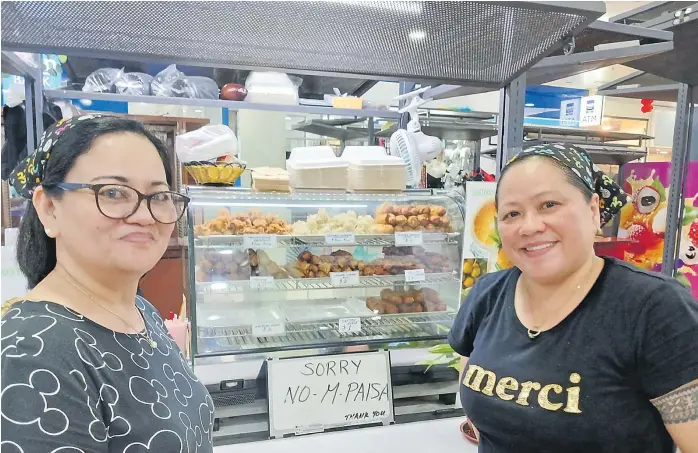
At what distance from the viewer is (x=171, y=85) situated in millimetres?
2924

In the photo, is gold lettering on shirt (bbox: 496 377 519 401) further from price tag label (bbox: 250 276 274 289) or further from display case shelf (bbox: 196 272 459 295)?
price tag label (bbox: 250 276 274 289)

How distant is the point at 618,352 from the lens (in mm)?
1162

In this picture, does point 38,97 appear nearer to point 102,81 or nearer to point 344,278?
point 102,81

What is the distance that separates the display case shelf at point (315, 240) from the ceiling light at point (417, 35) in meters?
0.91

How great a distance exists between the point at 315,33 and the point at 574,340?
1160 millimetres

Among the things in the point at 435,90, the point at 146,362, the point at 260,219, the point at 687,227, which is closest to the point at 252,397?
the point at 260,219

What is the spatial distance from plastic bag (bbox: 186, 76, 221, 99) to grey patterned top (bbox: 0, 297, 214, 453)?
89.8 inches

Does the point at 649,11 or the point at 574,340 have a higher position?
the point at 649,11

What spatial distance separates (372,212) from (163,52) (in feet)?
3.83

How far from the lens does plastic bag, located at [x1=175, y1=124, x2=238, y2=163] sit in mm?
2186

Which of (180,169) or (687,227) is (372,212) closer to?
(687,227)

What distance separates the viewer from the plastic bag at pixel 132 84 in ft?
Result: 9.37

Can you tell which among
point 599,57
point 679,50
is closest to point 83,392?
point 599,57

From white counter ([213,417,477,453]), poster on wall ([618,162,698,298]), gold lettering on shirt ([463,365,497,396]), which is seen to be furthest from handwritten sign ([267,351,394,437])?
poster on wall ([618,162,698,298])
